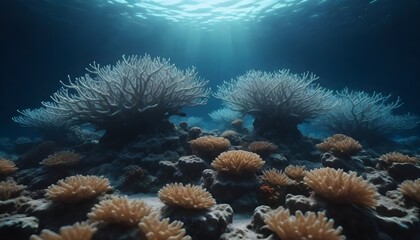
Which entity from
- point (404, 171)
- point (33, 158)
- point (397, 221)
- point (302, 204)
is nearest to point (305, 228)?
point (302, 204)

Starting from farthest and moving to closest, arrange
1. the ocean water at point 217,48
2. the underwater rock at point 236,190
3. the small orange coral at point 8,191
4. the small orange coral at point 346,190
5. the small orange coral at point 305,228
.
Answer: the ocean water at point 217,48
the underwater rock at point 236,190
the small orange coral at point 8,191
the small orange coral at point 346,190
the small orange coral at point 305,228

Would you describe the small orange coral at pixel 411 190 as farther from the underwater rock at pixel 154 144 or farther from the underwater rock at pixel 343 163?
the underwater rock at pixel 154 144

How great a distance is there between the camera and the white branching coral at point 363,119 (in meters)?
11.8

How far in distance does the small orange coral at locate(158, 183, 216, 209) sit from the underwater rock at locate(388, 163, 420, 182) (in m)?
4.49

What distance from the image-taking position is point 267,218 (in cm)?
333

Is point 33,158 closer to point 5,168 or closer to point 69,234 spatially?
point 5,168

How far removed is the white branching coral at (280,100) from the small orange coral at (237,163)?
3.82 m

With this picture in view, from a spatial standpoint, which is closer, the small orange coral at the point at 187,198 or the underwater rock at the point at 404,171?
the small orange coral at the point at 187,198

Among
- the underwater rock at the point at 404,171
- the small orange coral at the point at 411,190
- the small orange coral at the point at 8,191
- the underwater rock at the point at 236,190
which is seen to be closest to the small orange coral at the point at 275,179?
the underwater rock at the point at 236,190

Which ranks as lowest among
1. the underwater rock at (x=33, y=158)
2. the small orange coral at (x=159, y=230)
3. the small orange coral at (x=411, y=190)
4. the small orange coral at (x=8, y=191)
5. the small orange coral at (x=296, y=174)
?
the underwater rock at (x=33, y=158)

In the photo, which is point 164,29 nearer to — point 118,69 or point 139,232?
point 118,69

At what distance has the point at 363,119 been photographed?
1178cm

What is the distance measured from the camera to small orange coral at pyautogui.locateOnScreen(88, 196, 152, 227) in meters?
3.20

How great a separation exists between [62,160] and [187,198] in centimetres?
413
